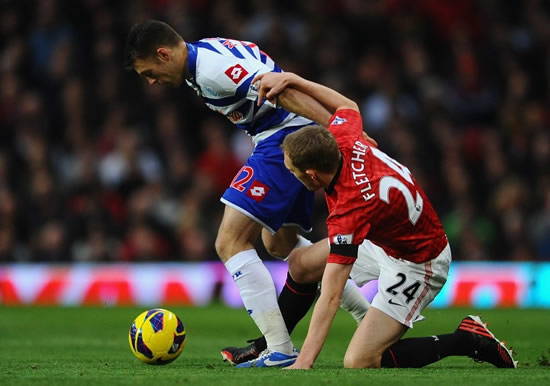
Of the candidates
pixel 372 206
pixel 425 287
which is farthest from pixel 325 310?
pixel 425 287

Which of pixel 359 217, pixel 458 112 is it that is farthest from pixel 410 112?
pixel 359 217

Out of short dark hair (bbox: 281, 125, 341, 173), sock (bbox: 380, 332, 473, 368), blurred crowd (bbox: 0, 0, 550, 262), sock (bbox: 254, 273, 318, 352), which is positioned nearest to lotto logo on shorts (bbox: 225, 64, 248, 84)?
short dark hair (bbox: 281, 125, 341, 173)

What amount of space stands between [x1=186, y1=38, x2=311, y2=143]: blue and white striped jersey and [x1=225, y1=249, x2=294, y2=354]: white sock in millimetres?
837

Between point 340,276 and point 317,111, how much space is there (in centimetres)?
112

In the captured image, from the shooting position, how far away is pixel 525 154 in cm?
1227

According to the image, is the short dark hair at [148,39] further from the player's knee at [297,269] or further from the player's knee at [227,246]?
the player's knee at [297,269]

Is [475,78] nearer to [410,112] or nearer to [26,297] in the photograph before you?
[410,112]

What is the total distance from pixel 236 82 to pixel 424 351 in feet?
6.45

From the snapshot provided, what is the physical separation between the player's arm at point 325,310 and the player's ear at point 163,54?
1756 millimetres

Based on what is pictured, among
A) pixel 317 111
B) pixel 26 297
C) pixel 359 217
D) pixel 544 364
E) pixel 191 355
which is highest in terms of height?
pixel 317 111

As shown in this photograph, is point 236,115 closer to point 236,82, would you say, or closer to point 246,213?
point 236,82

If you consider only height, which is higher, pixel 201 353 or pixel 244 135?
pixel 244 135

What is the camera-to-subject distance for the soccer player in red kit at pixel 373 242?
17.1ft

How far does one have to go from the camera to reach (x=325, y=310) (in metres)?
5.15
